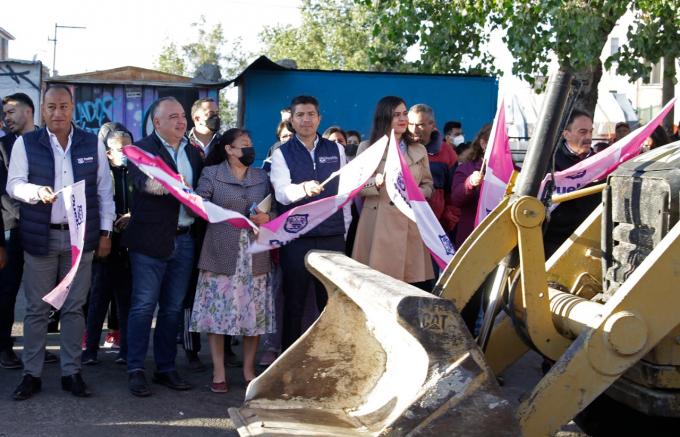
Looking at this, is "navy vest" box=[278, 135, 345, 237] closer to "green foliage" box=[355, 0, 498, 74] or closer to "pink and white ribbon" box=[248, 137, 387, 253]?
"pink and white ribbon" box=[248, 137, 387, 253]

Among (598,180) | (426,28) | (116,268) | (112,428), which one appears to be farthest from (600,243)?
(426,28)

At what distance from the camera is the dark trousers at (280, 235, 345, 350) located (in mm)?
7008

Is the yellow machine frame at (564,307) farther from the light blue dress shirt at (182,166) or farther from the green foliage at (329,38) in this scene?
the green foliage at (329,38)

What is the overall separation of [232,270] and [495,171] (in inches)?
80.6

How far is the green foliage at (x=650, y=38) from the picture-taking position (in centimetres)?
1440

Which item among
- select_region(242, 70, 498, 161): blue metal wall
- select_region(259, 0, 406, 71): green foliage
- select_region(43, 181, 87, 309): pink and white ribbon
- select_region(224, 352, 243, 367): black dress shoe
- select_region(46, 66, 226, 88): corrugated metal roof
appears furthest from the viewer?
select_region(259, 0, 406, 71): green foliage

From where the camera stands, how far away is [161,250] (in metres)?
6.75

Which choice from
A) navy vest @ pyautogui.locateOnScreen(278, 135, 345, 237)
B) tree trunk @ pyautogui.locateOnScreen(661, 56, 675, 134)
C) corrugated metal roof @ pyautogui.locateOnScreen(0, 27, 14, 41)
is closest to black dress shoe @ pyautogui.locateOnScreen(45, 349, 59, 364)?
navy vest @ pyautogui.locateOnScreen(278, 135, 345, 237)

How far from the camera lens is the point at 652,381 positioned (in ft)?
14.5

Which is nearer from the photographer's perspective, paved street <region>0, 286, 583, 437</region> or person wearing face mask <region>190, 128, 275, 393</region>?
paved street <region>0, 286, 583, 437</region>

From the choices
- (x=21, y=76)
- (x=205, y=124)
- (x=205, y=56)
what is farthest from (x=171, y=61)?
(x=205, y=124)

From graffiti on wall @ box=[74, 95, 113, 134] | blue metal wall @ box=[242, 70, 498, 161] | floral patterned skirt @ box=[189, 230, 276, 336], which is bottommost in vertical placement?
floral patterned skirt @ box=[189, 230, 276, 336]

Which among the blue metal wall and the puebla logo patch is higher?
the blue metal wall

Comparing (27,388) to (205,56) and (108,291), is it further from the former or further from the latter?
(205,56)
